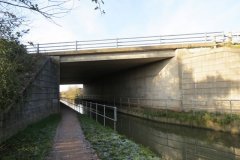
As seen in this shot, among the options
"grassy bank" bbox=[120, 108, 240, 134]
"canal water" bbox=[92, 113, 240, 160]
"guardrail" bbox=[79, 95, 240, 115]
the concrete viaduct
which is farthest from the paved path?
the concrete viaduct

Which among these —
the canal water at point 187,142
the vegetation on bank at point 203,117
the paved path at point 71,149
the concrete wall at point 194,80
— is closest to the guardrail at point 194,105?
the concrete wall at point 194,80

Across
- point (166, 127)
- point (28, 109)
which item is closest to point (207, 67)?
point (166, 127)

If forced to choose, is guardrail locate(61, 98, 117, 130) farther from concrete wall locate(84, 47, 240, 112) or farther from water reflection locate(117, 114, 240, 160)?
concrete wall locate(84, 47, 240, 112)

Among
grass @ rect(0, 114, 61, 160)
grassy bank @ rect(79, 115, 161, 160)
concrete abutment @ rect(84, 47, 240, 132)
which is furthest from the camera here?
concrete abutment @ rect(84, 47, 240, 132)

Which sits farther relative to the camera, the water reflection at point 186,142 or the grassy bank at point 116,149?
the water reflection at point 186,142

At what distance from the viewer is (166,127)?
57.4ft

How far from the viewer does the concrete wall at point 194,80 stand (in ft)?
59.1

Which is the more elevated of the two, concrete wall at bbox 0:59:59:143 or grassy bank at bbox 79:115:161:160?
concrete wall at bbox 0:59:59:143

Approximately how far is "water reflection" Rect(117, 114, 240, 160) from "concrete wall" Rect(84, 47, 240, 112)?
2707mm

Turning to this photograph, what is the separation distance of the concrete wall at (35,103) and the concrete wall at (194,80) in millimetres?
7658

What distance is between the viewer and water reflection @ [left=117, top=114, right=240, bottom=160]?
10609mm

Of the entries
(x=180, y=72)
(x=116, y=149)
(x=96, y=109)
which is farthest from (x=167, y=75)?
(x=116, y=149)

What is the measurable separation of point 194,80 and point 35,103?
10.5m

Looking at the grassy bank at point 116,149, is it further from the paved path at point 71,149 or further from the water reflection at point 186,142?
the water reflection at point 186,142
